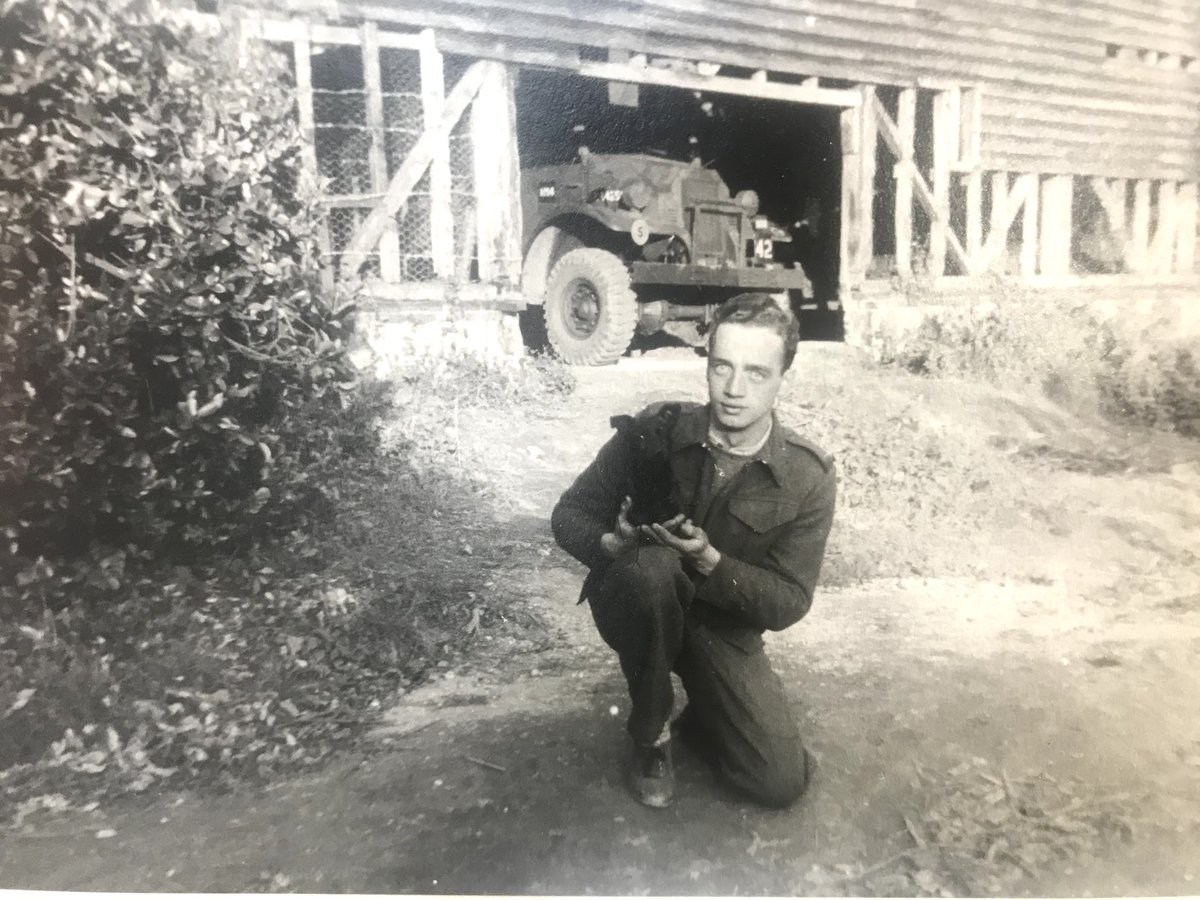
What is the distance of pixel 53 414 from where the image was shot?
6.42 ft

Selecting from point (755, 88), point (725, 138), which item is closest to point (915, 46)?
point (755, 88)

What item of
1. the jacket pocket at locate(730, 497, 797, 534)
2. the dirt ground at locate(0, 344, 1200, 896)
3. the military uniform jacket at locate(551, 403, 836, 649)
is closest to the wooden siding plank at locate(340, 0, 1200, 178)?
the dirt ground at locate(0, 344, 1200, 896)

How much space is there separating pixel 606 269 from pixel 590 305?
0.51 feet

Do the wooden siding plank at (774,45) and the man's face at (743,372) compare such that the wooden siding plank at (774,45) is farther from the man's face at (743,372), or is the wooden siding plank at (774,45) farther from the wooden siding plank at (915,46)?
the man's face at (743,372)

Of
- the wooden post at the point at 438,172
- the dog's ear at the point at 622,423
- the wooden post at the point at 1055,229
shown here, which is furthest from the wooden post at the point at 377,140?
the wooden post at the point at 1055,229

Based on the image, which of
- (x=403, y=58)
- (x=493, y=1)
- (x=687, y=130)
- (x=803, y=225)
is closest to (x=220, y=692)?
(x=403, y=58)

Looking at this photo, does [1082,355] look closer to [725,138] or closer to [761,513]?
[761,513]

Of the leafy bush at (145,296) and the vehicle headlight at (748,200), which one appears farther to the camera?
the vehicle headlight at (748,200)

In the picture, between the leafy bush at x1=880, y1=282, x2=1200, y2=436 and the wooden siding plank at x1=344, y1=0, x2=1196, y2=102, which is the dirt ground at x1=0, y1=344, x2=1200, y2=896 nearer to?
the leafy bush at x1=880, y1=282, x2=1200, y2=436

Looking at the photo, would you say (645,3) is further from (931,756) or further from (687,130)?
(931,756)

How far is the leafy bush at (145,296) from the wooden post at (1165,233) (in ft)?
8.06

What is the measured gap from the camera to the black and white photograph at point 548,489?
5.86 feet

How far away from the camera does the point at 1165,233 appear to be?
236cm

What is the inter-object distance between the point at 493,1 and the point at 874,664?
233 cm
